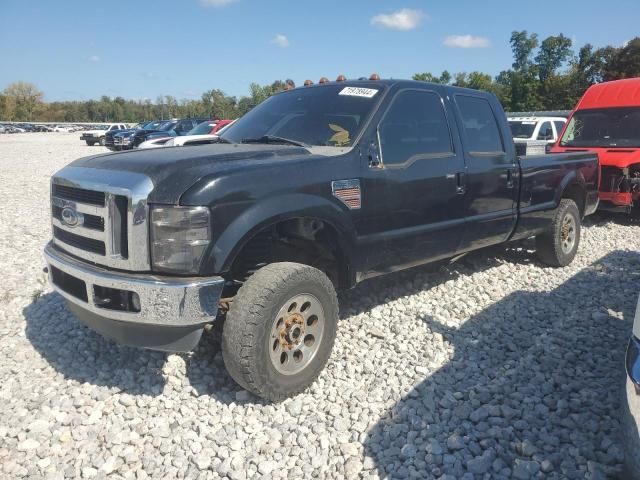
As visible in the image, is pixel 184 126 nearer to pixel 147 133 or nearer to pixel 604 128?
pixel 147 133

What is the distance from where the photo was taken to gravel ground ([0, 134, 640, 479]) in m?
2.64

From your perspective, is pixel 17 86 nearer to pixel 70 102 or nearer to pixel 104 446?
pixel 70 102

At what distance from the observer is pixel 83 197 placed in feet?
9.93

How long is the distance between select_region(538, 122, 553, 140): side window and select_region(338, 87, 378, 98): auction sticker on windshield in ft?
34.5

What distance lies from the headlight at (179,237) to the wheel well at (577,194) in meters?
4.78

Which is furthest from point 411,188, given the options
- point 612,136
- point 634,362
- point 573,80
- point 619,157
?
point 573,80

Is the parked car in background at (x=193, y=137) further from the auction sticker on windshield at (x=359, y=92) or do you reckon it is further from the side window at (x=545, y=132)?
the side window at (x=545, y=132)

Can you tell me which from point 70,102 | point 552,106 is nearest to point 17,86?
point 70,102

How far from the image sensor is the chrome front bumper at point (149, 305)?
267 cm

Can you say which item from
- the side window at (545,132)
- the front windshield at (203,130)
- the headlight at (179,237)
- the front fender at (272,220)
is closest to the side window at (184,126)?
the front windshield at (203,130)

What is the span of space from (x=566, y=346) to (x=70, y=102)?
13242 cm

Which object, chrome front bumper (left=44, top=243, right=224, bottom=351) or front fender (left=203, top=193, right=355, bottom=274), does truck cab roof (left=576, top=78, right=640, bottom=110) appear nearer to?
front fender (left=203, top=193, right=355, bottom=274)

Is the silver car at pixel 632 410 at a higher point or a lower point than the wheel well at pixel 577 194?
lower

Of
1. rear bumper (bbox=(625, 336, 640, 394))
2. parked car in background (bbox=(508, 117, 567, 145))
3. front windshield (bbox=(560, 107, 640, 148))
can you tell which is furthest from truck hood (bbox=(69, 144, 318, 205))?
parked car in background (bbox=(508, 117, 567, 145))
